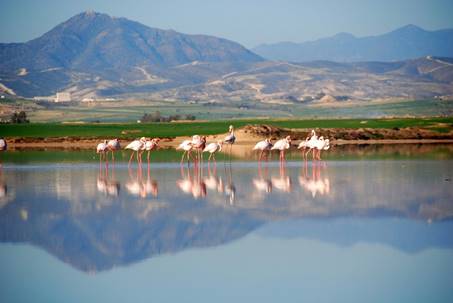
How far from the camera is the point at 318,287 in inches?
424

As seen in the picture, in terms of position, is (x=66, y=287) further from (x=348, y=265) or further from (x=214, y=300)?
(x=348, y=265)

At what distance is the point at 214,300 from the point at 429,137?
4118 centimetres

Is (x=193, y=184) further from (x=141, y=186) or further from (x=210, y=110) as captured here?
(x=210, y=110)

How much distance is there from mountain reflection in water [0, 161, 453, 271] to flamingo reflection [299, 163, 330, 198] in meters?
0.02

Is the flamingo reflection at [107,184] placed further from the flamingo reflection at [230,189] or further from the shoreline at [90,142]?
the shoreline at [90,142]

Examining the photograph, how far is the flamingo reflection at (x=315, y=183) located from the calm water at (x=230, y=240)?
0.05 meters

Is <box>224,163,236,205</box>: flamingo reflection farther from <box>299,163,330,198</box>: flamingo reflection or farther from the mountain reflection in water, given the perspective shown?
<box>299,163,330,198</box>: flamingo reflection

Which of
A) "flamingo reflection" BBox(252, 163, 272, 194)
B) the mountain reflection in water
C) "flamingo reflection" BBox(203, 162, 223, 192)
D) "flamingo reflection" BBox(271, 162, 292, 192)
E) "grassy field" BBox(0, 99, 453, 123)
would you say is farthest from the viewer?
"grassy field" BBox(0, 99, 453, 123)

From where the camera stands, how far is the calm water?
1080 cm

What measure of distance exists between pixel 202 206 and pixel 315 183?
5094mm

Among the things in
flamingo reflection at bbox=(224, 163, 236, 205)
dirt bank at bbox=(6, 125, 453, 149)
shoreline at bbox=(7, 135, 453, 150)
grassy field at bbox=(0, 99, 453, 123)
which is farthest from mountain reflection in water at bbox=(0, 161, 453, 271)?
grassy field at bbox=(0, 99, 453, 123)

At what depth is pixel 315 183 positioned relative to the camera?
22.2 meters

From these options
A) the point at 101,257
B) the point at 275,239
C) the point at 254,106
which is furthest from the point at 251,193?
the point at 254,106

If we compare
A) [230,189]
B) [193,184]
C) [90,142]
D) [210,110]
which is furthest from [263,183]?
[210,110]
